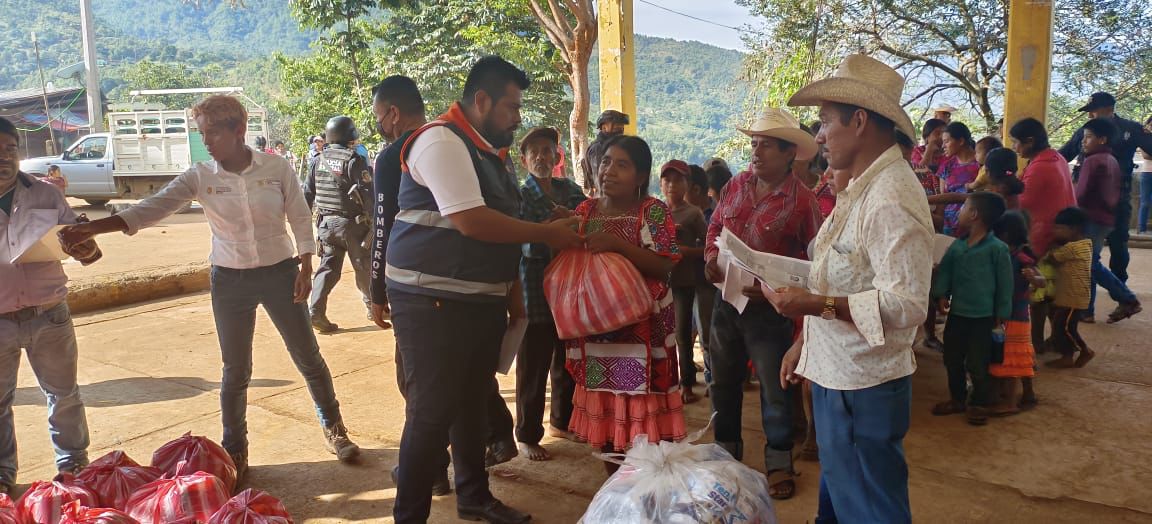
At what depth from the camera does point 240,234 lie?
3.44m

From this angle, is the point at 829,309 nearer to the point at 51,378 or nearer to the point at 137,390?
the point at 51,378

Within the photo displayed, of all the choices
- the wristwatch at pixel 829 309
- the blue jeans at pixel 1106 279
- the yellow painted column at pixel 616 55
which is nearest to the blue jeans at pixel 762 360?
the wristwatch at pixel 829 309

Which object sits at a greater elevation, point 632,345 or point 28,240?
point 28,240

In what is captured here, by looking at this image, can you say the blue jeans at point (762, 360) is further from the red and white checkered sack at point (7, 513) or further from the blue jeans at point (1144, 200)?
the blue jeans at point (1144, 200)

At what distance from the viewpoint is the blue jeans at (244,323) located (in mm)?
3473

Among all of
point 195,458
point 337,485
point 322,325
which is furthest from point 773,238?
point 322,325

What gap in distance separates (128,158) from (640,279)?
71.8 ft

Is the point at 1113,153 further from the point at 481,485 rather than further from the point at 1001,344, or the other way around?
the point at 481,485

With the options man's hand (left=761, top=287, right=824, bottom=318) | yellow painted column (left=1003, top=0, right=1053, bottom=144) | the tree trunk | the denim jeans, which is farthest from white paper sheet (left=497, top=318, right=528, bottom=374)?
the tree trunk

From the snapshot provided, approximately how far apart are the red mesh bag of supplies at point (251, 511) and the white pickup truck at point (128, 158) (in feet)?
63.9

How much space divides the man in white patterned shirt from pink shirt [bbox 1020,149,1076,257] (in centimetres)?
482

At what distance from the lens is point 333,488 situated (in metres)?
3.48

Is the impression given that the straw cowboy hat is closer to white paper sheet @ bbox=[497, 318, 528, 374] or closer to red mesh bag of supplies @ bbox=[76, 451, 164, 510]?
white paper sheet @ bbox=[497, 318, 528, 374]

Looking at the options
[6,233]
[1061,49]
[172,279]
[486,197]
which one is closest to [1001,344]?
[486,197]
